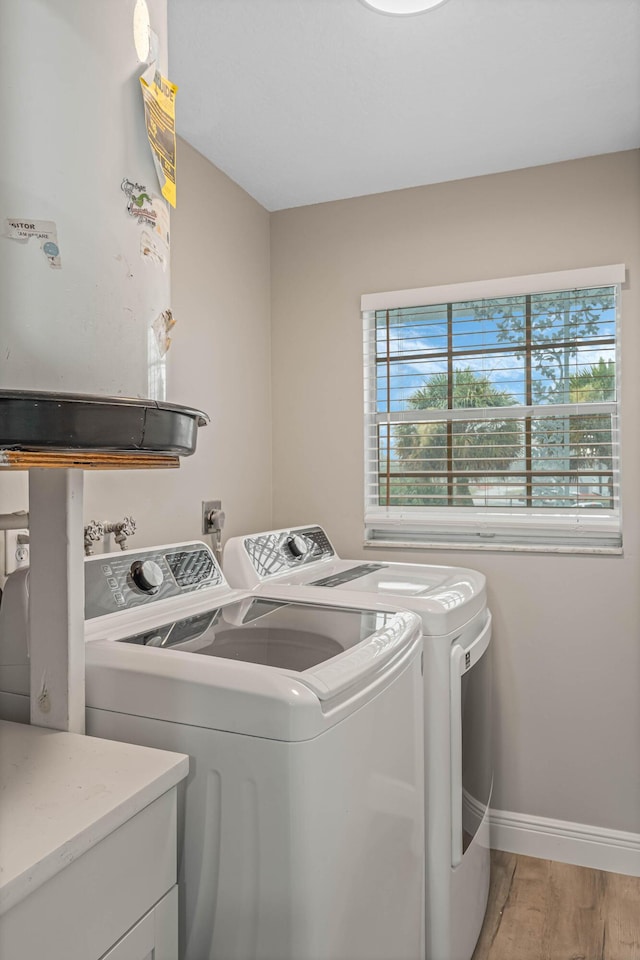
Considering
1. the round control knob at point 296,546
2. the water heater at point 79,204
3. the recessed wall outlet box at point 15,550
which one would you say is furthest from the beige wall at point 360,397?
the water heater at point 79,204

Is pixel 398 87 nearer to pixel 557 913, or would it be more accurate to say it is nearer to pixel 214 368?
pixel 214 368

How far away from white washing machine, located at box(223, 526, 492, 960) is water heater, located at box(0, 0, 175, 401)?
106 cm

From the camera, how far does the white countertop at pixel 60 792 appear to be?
30.6 inches

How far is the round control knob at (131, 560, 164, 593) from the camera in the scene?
5.10 ft

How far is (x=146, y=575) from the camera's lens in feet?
5.12

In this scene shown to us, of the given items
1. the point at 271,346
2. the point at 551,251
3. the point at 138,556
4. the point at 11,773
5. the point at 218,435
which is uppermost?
the point at 551,251

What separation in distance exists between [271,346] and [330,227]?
1.76ft

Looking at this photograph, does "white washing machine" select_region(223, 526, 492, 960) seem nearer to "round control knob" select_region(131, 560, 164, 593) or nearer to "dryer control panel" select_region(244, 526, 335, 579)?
"dryer control panel" select_region(244, 526, 335, 579)

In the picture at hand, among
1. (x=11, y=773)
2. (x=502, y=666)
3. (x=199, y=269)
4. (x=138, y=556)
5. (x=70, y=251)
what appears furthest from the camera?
(x=502, y=666)

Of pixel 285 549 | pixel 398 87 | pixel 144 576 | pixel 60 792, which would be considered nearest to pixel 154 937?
pixel 60 792

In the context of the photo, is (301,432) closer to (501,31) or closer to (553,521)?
(553,521)

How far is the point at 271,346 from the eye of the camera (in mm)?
2752

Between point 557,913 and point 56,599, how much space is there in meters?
1.88

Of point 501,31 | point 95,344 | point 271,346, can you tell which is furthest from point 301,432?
point 95,344
